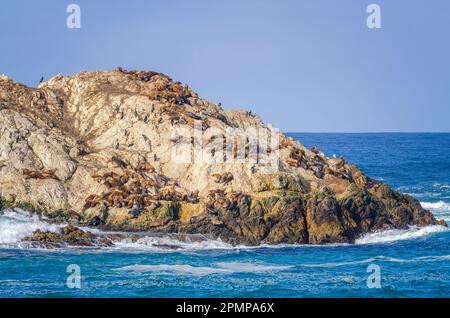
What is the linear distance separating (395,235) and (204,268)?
43.7 feet

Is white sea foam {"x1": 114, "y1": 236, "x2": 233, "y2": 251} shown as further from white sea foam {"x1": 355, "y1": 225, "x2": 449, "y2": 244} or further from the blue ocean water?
white sea foam {"x1": 355, "y1": 225, "x2": 449, "y2": 244}

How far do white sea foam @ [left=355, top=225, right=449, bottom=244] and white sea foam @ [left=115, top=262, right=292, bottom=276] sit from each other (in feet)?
28.5

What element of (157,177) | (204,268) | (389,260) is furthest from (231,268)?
(157,177)

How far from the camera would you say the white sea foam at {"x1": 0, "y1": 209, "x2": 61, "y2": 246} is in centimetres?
5262

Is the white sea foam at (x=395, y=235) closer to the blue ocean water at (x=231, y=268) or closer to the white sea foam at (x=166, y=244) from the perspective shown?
the blue ocean water at (x=231, y=268)

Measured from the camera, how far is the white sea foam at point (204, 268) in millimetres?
47081

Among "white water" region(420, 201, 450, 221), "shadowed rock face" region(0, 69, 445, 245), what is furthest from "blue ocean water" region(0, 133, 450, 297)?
"white water" region(420, 201, 450, 221)

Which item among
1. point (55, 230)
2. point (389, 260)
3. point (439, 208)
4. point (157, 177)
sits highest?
point (157, 177)

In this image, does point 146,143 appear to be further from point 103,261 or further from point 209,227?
point 103,261

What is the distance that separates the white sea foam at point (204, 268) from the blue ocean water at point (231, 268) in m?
0.04

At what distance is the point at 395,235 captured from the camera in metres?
56.6

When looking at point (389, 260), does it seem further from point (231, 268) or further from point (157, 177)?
point (157, 177)
